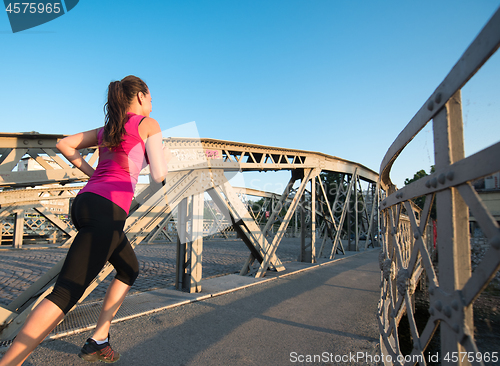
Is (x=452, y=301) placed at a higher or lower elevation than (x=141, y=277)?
higher

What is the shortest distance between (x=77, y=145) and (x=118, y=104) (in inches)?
16.6

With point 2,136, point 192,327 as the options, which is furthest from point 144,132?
point 2,136

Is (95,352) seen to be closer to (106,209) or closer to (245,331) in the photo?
(106,209)

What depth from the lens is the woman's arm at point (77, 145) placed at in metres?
1.86

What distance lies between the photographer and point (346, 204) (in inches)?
442

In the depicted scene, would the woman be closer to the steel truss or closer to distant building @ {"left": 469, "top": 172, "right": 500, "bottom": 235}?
the steel truss

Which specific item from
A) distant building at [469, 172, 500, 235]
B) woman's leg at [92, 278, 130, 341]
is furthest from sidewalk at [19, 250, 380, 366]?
distant building at [469, 172, 500, 235]

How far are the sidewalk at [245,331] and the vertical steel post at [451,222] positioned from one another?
64.8 inches

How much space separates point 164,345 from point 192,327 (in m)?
0.49

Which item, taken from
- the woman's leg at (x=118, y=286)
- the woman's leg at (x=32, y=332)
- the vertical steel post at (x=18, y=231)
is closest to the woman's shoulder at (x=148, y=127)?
the woman's leg at (x=118, y=286)

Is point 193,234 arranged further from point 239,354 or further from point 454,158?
point 454,158

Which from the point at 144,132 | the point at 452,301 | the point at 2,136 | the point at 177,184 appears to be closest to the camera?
the point at 452,301

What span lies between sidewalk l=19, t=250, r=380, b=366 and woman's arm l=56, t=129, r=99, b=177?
4.99 ft

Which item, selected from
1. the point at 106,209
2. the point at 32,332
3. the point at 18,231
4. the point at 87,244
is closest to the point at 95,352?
the point at 32,332
